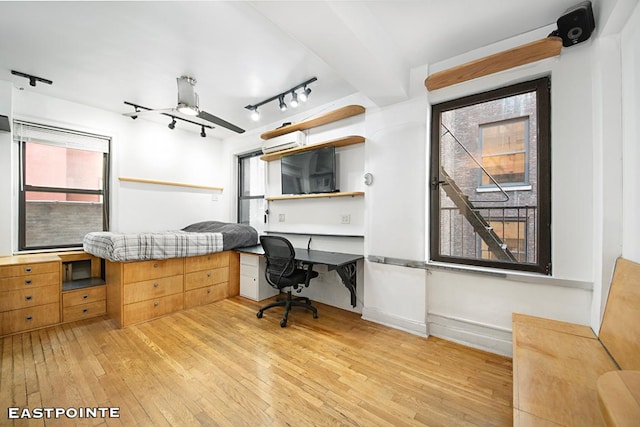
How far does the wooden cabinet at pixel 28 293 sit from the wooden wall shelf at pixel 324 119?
119 inches

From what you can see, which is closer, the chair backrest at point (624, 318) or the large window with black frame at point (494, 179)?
the chair backrest at point (624, 318)

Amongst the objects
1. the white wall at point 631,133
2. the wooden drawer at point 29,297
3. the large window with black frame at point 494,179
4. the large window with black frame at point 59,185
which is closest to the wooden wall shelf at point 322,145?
the large window with black frame at point 494,179

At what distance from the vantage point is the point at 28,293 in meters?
2.51

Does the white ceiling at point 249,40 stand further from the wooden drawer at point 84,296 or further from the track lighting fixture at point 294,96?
the wooden drawer at point 84,296

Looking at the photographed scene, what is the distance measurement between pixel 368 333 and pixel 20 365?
9.57 feet

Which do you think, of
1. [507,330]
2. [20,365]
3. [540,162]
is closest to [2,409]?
[20,365]

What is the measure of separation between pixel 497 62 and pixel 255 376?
3128mm

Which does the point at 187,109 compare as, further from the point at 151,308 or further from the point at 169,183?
the point at 151,308

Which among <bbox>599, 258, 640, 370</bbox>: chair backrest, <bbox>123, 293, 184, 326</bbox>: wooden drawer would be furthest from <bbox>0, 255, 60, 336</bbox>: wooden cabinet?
<bbox>599, 258, 640, 370</bbox>: chair backrest

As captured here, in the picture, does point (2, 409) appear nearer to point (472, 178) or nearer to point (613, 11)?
point (472, 178)

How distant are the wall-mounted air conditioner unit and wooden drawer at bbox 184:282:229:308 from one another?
6.90 feet

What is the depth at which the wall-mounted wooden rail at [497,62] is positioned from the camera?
181 centimetres

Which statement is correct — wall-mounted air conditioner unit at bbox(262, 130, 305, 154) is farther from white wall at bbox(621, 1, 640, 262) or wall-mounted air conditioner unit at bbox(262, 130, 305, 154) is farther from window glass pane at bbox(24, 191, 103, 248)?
white wall at bbox(621, 1, 640, 262)

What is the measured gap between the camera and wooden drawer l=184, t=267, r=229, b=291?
315 centimetres
